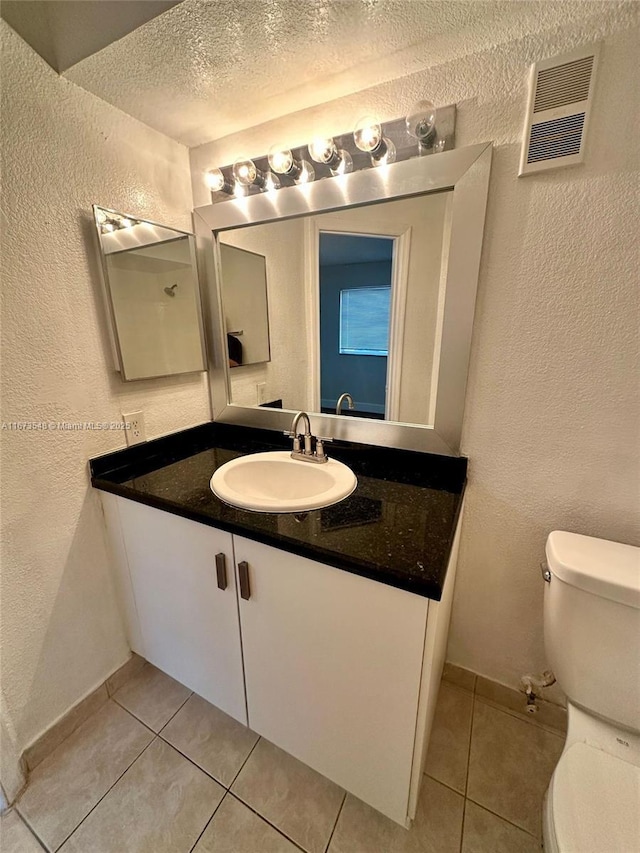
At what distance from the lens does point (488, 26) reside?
2.64ft

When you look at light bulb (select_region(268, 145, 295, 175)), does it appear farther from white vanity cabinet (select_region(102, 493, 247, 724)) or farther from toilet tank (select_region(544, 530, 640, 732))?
toilet tank (select_region(544, 530, 640, 732))

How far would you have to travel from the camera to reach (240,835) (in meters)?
0.91

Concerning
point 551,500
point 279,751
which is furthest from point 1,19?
point 279,751

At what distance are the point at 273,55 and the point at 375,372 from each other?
2.97ft

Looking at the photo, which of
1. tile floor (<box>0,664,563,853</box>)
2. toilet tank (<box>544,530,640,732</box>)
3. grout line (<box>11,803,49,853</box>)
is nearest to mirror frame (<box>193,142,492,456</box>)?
toilet tank (<box>544,530,640,732</box>)

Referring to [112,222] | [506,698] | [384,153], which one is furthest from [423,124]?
[506,698]

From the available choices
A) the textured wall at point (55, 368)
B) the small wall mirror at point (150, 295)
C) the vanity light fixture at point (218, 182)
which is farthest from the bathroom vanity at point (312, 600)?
the vanity light fixture at point (218, 182)

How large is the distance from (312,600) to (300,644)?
15 cm

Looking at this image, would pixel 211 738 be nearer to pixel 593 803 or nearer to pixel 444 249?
pixel 593 803

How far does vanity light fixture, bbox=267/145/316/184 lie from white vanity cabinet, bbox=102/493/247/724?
1.15 metres

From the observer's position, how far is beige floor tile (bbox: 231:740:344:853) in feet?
3.00

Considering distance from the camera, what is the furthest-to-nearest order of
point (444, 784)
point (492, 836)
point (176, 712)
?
point (176, 712) < point (444, 784) < point (492, 836)

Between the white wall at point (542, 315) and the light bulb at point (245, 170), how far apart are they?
125mm

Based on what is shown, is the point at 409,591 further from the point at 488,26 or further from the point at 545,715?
the point at 488,26
